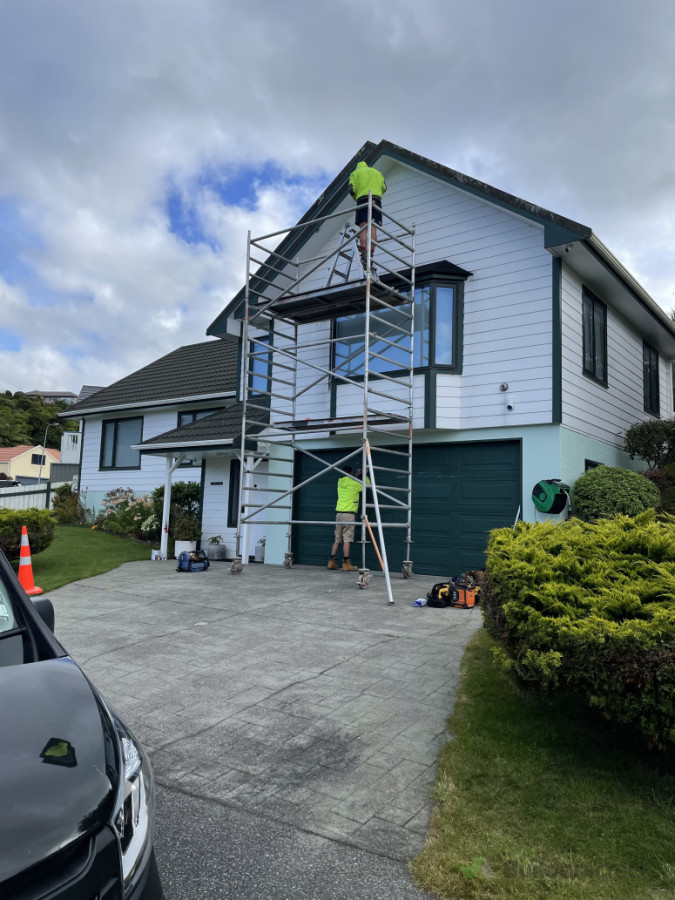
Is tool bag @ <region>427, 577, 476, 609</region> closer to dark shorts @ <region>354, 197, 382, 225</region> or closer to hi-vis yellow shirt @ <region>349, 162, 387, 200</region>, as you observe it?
dark shorts @ <region>354, 197, 382, 225</region>

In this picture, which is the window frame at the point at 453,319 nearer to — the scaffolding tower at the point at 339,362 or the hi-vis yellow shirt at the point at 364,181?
the scaffolding tower at the point at 339,362

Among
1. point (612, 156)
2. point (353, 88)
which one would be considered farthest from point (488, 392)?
point (612, 156)

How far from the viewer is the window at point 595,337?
11164mm

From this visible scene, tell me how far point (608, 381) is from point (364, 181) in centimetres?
595

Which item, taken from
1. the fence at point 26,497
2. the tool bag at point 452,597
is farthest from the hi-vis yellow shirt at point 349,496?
the fence at point 26,497

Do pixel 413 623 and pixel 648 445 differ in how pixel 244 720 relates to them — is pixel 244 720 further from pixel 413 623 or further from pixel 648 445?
pixel 648 445

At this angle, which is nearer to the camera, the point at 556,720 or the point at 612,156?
the point at 556,720

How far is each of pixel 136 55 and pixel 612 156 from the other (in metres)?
11.3

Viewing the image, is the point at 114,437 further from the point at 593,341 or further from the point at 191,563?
the point at 593,341

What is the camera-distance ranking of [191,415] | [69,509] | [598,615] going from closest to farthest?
[598,615] < [191,415] < [69,509]

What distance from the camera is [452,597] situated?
818cm

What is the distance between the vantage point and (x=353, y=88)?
1030cm

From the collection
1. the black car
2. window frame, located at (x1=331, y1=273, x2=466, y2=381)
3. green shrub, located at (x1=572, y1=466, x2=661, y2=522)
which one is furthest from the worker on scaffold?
the black car

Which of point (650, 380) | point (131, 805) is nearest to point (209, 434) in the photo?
point (650, 380)
